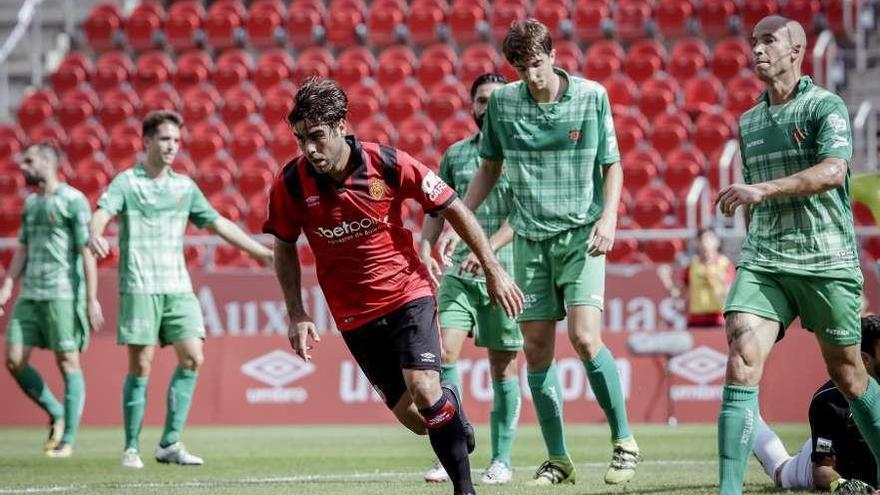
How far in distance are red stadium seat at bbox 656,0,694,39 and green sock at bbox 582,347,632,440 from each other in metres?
14.6

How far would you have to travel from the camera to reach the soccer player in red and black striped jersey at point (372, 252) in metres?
6.12

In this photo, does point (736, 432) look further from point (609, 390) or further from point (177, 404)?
point (177, 404)

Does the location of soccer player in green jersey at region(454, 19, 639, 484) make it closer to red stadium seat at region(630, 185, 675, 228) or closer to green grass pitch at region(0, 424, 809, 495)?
green grass pitch at region(0, 424, 809, 495)

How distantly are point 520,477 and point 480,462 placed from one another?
1435mm

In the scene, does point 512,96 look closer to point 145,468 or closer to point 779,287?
point 779,287

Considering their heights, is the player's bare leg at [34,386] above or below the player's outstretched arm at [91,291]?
below

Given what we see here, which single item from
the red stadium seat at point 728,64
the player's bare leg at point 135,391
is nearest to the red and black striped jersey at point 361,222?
the player's bare leg at point 135,391

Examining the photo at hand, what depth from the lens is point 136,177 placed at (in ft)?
33.5

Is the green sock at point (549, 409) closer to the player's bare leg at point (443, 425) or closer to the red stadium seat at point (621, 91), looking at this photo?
the player's bare leg at point (443, 425)

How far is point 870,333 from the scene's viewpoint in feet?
22.6

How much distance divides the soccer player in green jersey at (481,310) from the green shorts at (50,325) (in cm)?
397

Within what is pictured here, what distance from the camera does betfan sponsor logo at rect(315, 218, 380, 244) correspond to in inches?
249

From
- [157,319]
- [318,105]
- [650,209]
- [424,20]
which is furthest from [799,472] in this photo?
[424,20]

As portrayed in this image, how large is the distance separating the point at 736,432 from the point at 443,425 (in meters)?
1.30
